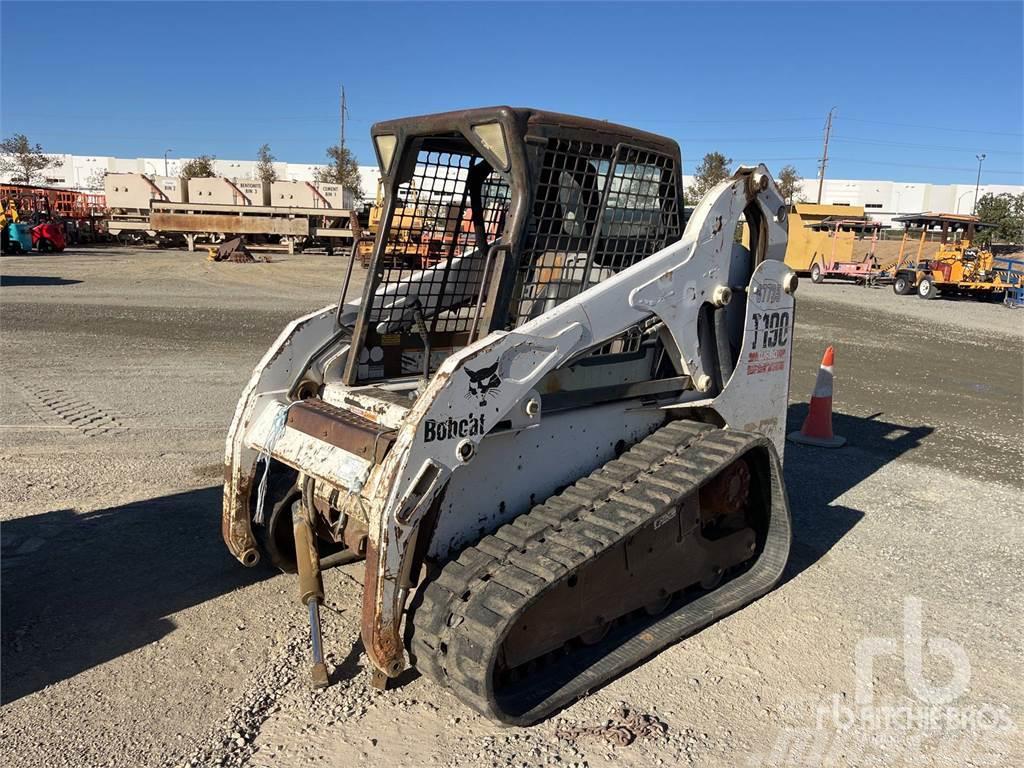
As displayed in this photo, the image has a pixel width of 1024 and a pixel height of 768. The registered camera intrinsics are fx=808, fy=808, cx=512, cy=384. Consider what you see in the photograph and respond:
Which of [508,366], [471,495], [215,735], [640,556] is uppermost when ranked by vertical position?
[508,366]

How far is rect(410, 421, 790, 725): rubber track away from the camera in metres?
2.96

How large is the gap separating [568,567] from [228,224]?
30671 millimetres

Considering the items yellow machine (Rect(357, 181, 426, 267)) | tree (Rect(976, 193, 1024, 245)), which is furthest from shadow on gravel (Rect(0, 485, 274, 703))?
tree (Rect(976, 193, 1024, 245))

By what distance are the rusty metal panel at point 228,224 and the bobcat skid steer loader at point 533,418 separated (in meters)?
28.3

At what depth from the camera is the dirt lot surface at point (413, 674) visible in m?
2.97

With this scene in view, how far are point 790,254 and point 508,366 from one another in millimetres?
29744

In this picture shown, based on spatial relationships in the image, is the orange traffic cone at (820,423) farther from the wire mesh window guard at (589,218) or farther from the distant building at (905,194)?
the distant building at (905,194)

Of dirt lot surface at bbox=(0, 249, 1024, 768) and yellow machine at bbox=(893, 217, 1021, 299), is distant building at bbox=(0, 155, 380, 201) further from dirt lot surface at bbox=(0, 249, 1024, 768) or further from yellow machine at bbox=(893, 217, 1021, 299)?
dirt lot surface at bbox=(0, 249, 1024, 768)

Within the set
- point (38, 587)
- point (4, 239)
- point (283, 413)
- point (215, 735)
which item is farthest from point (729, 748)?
point (4, 239)

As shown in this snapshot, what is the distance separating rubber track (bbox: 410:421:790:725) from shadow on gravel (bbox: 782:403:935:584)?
819 mm

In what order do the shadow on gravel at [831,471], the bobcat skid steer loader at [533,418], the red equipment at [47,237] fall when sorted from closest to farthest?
the bobcat skid steer loader at [533,418]
the shadow on gravel at [831,471]
the red equipment at [47,237]

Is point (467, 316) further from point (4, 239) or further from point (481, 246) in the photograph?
point (4, 239)

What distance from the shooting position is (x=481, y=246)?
4496 millimetres

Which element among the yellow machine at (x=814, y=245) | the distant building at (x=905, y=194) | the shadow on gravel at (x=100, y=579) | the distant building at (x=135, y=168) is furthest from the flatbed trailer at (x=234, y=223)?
the distant building at (x=905, y=194)
